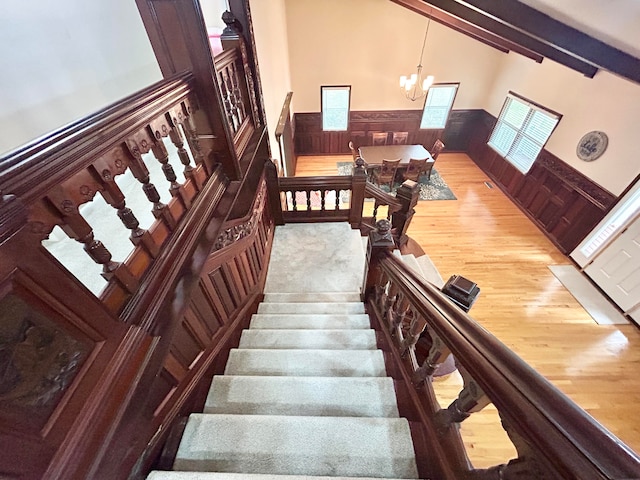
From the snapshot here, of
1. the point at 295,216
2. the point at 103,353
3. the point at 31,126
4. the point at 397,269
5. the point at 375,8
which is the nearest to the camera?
the point at 103,353

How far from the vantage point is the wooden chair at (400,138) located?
7359 millimetres

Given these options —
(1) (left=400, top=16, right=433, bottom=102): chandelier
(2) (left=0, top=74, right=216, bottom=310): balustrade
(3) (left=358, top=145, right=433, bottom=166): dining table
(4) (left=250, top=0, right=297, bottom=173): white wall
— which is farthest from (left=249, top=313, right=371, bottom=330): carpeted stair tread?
(1) (left=400, top=16, right=433, bottom=102): chandelier

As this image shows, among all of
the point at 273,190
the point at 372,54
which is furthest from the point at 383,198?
the point at 372,54

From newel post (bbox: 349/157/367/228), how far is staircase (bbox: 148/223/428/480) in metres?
1.32

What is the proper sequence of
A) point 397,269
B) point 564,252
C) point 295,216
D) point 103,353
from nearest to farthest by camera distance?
1. point 103,353
2. point 397,269
3. point 295,216
4. point 564,252

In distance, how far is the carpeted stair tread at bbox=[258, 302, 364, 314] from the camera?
2.22 m

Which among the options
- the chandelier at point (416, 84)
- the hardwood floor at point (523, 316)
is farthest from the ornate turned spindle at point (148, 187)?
the chandelier at point (416, 84)

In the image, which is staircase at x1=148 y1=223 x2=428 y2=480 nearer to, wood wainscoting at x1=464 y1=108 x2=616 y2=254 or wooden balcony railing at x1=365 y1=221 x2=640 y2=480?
wooden balcony railing at x1=365 y1=221 x2=640 y2=480

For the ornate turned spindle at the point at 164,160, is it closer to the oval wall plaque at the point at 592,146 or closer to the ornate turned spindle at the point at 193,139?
the ornate turned spindle at the point at 193,139

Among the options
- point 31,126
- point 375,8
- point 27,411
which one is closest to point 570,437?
point 27,411

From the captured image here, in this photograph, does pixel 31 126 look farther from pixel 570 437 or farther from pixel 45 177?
pixel 570 437

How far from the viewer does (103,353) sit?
789 mm

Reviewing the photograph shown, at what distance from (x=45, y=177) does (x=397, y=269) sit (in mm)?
1348

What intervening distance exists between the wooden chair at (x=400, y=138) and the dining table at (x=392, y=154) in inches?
36.1
